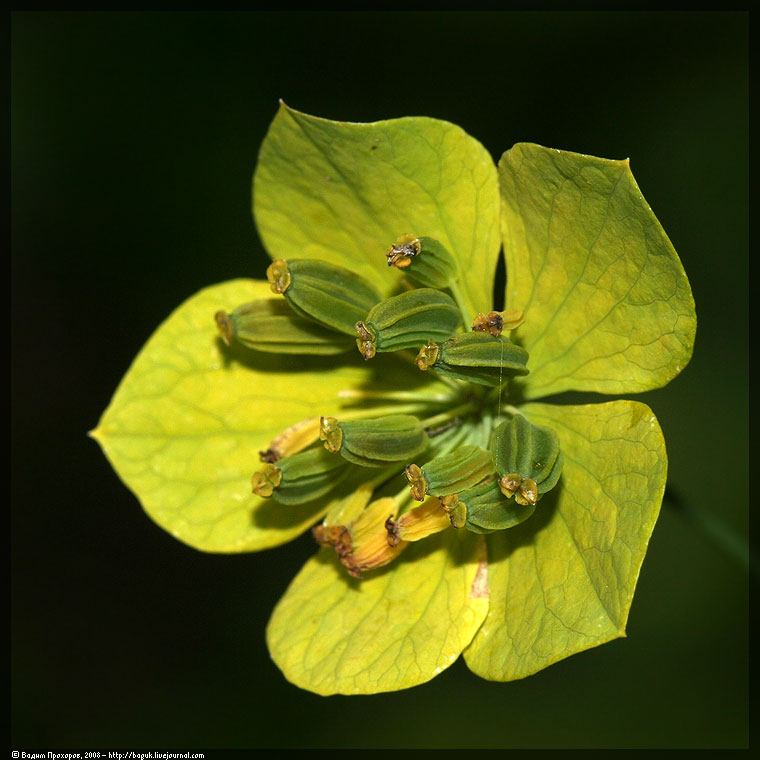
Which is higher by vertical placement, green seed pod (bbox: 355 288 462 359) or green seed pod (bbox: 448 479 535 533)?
green seed pod (bbox: 355 288 462 359)

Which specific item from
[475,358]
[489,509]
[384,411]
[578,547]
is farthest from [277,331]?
[578,547]

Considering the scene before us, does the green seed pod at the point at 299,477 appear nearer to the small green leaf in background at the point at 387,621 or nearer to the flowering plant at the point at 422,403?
the flowering plant at the point at 422,403

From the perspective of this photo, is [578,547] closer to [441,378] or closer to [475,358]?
[475,358]

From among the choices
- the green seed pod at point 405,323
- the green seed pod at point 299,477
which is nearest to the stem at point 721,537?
the green seed pod at point 405,323

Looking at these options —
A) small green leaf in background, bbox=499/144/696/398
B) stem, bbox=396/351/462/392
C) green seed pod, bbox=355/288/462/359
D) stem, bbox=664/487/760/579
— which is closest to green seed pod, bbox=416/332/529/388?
green seed pod, bbox=355/288/462/359

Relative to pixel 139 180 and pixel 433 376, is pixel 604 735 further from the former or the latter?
pixel 139 180

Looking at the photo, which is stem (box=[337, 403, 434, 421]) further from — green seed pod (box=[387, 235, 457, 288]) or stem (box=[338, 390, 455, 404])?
green seed pod (box=[387, 235, 457, 288])
